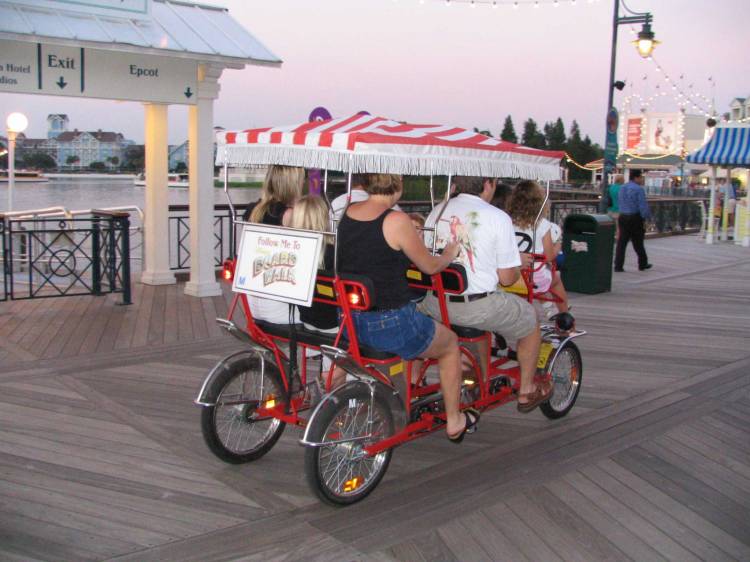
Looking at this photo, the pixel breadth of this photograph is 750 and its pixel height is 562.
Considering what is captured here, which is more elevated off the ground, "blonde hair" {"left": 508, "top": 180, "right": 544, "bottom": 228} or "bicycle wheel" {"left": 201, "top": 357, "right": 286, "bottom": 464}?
"blonde hair" {"left": 508, "top": 180, "right": 544, "bottom": 228}

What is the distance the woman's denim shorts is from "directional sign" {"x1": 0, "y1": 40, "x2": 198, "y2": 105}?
18.5 ft

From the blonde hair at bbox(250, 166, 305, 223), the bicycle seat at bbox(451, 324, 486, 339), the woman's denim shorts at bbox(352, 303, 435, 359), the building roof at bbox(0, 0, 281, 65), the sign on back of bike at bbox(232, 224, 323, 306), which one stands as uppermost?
the building roof at bbox(0, 0, 281, 65)

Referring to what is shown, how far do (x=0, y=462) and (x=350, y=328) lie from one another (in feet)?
7.17

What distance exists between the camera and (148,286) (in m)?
10.4

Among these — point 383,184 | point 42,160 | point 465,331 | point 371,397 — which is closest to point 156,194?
point 42,160

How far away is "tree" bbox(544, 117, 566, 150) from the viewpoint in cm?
8553

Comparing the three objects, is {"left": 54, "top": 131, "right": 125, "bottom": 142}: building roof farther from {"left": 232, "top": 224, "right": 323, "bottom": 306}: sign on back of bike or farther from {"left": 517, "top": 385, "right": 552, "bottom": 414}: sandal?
{"left": 517, "top": 385, "right": 552, "bottom": 414}: sandal

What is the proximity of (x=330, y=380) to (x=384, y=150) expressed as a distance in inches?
51.6

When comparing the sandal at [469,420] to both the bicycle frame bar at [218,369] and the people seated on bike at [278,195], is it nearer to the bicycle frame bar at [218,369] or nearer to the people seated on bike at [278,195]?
the bicycle frame bar at [218,369]

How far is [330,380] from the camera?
4559 mm

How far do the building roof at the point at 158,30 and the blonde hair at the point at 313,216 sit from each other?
4940mm

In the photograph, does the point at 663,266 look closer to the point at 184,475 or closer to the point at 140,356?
the point at 140,356

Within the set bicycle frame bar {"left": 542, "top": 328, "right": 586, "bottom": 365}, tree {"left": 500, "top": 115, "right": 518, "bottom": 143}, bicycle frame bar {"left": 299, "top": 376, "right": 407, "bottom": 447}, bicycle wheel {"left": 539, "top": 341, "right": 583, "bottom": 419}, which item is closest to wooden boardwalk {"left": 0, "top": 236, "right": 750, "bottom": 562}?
bicycle wheel {"left": 539, "top": 341, "right": 583, "bottom": 419}

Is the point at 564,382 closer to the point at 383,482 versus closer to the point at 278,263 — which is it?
the point at 383,482
